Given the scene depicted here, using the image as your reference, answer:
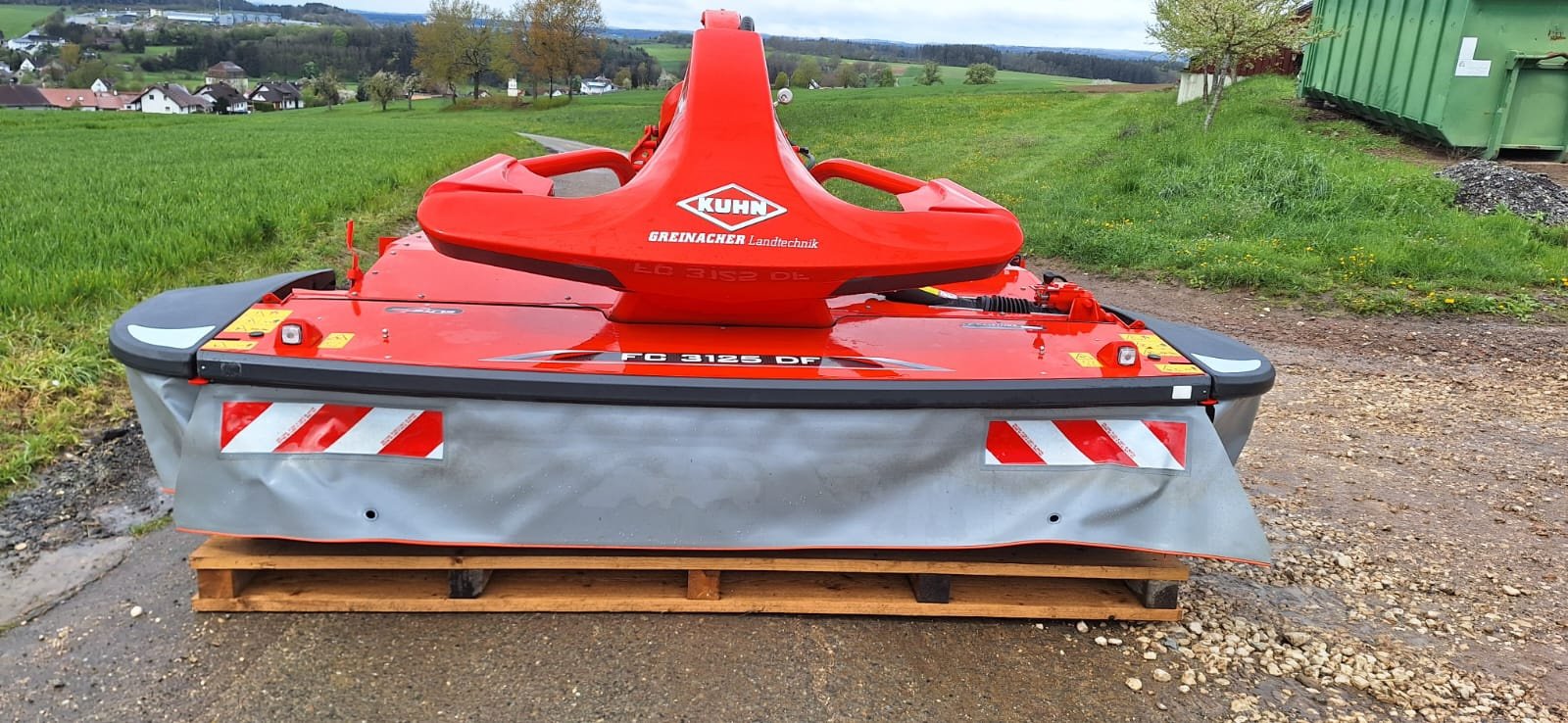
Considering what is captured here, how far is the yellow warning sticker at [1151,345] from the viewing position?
10.5 feet

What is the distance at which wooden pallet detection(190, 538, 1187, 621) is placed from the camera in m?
2.96

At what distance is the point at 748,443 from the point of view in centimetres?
287

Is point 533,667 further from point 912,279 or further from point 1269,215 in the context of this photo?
point 1269,215

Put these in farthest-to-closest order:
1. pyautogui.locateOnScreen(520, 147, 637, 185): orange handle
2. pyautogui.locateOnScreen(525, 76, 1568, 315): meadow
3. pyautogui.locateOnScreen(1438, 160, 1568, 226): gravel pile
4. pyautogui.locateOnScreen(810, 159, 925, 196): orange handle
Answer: pyautogui.locateOnScreen(1438, 160, 1568, 226): gravel pile < pyautogui.locateOnScreen(525, 76, 1568, 315): meadow < pyautogui.locateOnScreen(810, 159, 925, 196): orange handle < pyautogui.locateOnScreen(520, 147, 637, 185): orange handle

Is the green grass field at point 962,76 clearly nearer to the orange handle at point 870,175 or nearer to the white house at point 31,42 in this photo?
the orange handle at point 870,175

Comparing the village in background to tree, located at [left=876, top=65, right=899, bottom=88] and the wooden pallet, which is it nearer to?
tree, located at [left=876, top=65, right=899, bottom=88]

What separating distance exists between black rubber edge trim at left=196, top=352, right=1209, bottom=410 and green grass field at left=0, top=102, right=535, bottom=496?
1.99 metres

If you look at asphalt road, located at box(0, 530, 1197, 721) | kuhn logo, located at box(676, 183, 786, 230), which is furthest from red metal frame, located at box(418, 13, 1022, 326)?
asphalt road, located at box(0, 530, 1197, 721)

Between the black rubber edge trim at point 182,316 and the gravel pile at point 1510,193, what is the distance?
37.7 ft

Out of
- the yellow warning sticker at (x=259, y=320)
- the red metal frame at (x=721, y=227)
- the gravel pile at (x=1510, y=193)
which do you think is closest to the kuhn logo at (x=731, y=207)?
the red metal frame at (x=721, y=227)

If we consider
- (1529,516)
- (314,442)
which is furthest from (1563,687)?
(314,442)

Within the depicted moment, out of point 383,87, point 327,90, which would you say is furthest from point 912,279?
point 327,90

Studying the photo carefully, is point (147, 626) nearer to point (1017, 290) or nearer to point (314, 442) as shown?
point (314, 442)

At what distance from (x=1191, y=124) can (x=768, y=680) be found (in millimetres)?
17503
